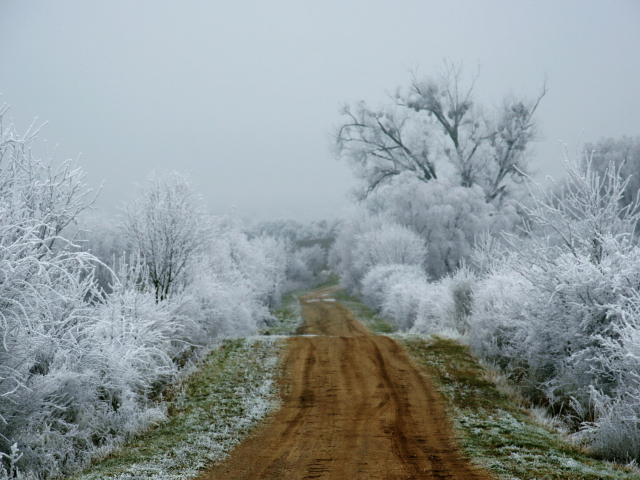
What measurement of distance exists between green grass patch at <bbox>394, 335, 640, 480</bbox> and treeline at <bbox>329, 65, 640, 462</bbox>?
647 millimetres

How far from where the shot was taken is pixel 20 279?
624 centimetres

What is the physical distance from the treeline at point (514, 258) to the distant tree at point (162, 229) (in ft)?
32.4

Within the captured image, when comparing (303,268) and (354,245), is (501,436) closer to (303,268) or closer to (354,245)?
(354,245)

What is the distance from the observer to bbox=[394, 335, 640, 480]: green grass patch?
621 centimetres

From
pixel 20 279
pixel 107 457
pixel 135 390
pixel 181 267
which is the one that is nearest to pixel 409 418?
pixel 107 457

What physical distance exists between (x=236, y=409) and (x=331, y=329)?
1627cm

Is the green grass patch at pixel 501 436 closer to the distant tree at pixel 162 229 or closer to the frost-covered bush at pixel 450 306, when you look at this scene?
the frost-covered bush at pixel 450 306

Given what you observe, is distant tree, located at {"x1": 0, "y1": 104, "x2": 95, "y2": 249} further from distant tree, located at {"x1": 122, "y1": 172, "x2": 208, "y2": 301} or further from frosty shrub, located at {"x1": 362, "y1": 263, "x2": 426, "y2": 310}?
frosty shrub, located at {"x1": 362, "y1": 263, "x2": 426, "y2": 310}

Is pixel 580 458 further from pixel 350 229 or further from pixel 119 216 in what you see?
pixel 350 229

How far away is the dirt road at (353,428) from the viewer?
6336mm

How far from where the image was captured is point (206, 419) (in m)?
8.95

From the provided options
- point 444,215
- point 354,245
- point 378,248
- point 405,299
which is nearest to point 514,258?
point 405,299

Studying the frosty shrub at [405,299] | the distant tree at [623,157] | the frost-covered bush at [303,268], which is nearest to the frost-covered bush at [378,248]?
the frosty shrub at [405,299]

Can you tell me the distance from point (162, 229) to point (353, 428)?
36.5 feet
